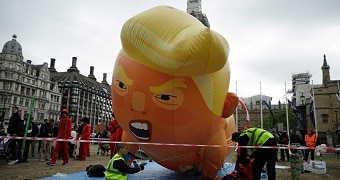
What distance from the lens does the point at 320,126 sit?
47875 mm

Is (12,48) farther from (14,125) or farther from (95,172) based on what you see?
(95,172)

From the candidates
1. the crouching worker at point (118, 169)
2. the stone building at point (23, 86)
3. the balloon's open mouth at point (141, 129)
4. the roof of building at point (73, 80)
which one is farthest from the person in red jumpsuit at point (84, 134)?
the roof of building at point (73, 80)

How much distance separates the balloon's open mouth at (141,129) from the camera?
5.05 m

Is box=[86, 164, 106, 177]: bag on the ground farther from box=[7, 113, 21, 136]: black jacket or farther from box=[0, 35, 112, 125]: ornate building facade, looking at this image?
box=[0, 35, 112, 125]: ornate building facade

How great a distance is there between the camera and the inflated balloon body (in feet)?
11.9

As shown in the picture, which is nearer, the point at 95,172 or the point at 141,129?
the point at 141,129

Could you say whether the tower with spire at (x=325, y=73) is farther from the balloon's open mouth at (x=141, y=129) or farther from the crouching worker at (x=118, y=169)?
the crouching worker at (x=118, y=169)

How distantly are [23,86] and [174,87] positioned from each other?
7501cm

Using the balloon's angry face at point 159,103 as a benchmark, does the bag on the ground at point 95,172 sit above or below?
below

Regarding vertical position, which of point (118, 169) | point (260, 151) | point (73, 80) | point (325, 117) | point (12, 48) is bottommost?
point (118, 169)

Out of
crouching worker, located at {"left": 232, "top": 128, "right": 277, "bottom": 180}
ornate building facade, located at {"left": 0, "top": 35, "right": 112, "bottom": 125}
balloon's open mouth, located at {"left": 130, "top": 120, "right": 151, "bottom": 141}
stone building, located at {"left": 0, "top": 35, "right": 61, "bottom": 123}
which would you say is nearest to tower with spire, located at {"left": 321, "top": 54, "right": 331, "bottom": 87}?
crouching worker, located at {"left": 232, "top": 128, "right": 277, "bottom": 180}

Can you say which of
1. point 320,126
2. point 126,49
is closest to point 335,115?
point 320,126

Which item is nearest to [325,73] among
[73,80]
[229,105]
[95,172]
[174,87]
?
[229,105]

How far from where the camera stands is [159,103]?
4809mm
